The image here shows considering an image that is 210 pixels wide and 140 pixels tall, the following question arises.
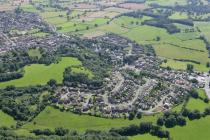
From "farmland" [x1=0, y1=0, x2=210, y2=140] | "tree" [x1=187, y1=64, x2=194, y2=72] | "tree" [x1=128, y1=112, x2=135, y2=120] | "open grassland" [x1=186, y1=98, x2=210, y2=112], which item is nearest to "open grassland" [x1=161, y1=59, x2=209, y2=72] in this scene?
"farmland" [x1=0, y1=0, x2=210, y2=140]

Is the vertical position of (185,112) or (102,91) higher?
(102,91)

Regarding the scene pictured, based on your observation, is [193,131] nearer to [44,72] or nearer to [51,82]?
[51,82]

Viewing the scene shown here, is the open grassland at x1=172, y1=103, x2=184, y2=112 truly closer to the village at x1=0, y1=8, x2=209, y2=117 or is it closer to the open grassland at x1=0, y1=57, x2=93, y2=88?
the village at x1=0, y1=8, x2=209, y2=117

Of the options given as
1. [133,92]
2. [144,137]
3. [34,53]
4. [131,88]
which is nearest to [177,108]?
[133,92]

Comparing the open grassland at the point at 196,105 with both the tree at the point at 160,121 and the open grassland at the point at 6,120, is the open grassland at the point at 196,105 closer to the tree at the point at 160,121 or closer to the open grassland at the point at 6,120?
the tree at the point at 160,121

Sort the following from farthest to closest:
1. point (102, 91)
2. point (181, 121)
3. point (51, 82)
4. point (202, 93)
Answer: point (202, 93) < point (51, 82) < point (102, 91) < point (181, 121)

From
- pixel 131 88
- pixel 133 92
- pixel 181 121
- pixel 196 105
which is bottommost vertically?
pixel 196 105

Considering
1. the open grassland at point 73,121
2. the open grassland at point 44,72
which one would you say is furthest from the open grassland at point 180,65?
the open grassland at point 73,121
